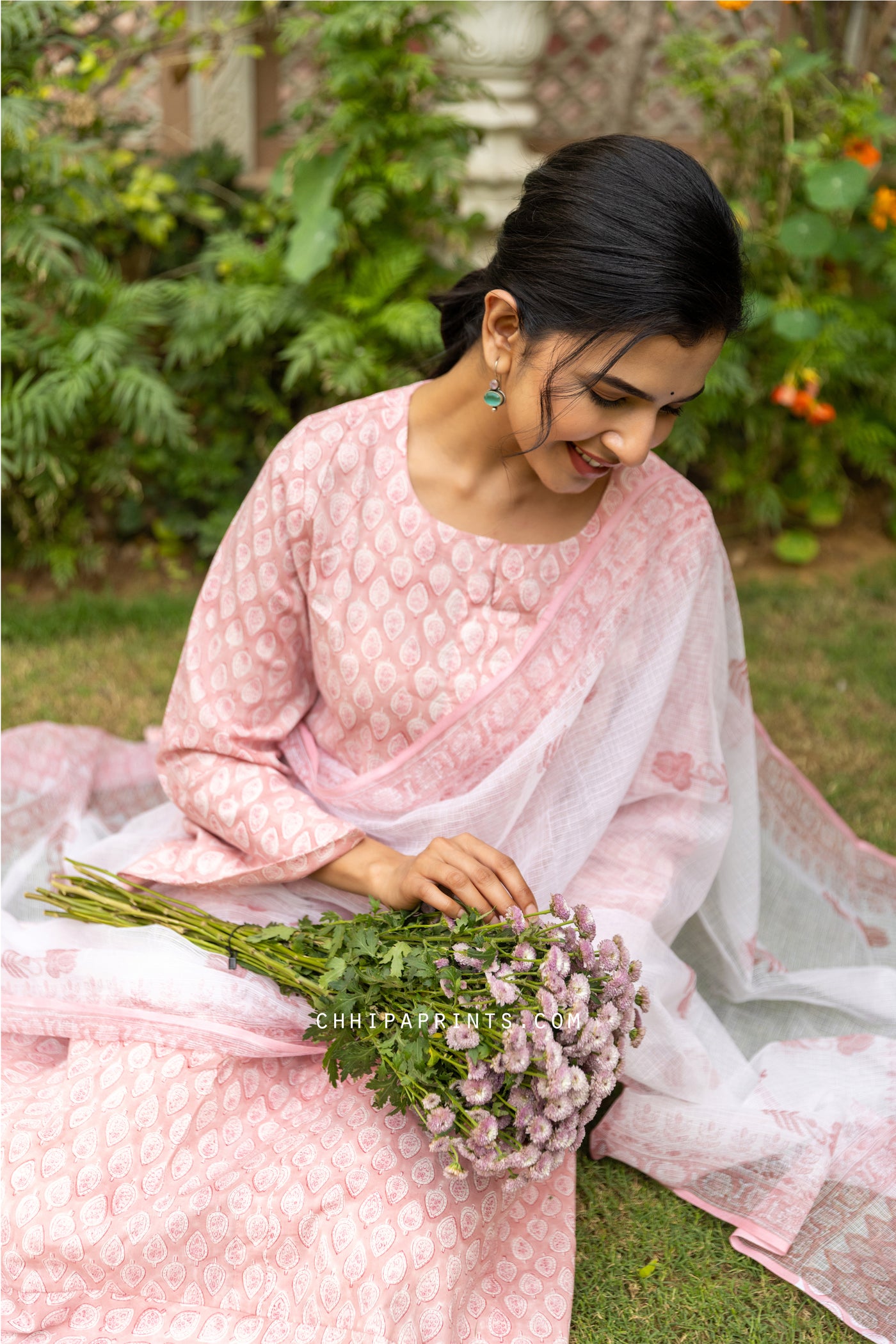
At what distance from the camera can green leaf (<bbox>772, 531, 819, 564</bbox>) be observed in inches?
179

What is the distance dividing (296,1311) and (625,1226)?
1.90ft

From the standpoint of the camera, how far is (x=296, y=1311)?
1528mm

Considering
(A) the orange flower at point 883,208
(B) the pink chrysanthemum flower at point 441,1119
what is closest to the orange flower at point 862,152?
(A) the orange flower at point 883,208

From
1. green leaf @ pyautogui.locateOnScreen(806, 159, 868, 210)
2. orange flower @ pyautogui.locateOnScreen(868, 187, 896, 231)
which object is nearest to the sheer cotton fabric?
green leaf @ pyautogui.locateOnScreen(806, 159, 868, 210)

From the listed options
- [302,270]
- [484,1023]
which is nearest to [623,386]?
[484,1023]

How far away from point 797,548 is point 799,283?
953mm

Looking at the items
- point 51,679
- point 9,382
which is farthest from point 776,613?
point 9,382

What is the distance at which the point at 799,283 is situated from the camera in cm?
435

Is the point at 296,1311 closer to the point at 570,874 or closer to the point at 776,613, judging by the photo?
the point at 570,874

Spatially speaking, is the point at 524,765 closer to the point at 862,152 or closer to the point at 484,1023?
the point at 484,1023

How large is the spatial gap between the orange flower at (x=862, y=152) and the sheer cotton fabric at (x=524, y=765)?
2.63 m

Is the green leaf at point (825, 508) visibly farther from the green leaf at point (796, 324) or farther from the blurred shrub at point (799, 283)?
the green leaf at point (796, 324)

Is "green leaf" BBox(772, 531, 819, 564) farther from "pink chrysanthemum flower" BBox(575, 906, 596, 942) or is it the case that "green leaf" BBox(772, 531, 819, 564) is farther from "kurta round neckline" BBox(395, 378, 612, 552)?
"pink chrysanthemum flower" BBox(575, 906, 596, 942)

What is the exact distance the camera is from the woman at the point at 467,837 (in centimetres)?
155
